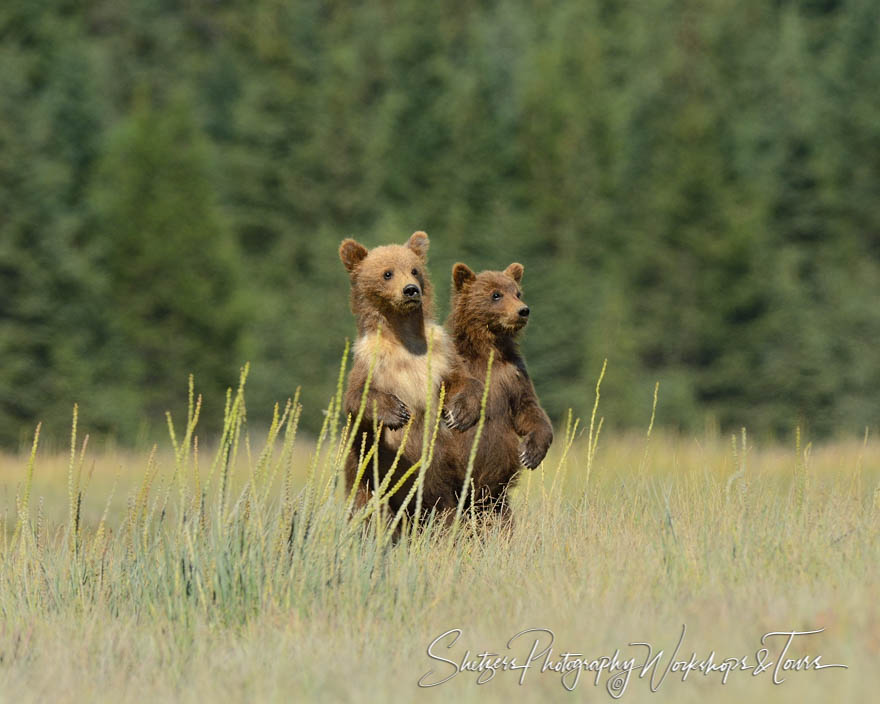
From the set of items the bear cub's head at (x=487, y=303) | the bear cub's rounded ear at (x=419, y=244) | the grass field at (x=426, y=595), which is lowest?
the grass field at (x=426, y=595)

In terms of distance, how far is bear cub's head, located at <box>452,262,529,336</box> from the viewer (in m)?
7.55

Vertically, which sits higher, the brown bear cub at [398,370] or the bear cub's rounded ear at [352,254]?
the bear cub's rounded ear at [352,254]

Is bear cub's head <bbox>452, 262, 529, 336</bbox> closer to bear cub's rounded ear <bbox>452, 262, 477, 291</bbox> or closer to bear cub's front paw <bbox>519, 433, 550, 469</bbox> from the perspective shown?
bear cub's rounded ear <bbox>452, 262, 477, 291</bbox>

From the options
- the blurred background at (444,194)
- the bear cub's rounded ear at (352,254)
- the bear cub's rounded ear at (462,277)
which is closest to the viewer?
the bear cub's rounded ear at (352,254)

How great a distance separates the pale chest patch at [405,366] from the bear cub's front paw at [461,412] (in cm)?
16

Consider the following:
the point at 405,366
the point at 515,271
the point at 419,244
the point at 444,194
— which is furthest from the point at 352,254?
the point at 444,194

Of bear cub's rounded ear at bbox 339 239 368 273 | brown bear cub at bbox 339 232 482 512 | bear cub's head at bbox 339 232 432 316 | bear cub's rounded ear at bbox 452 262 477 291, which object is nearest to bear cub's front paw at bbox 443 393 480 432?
brown bear cub at bbox 339 232 482 512

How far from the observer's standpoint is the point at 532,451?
743cm

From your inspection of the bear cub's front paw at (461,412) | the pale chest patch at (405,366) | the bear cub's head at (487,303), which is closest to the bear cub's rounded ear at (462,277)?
the bear cub's head at (487,303)

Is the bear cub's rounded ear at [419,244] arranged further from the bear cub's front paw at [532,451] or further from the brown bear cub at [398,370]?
the bear cub's front paw at [532,451]

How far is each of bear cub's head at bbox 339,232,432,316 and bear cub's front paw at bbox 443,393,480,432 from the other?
610mm

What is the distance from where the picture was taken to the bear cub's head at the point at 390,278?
23.9ft

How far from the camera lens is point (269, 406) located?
3828cm

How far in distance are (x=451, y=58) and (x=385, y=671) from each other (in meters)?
55.1
